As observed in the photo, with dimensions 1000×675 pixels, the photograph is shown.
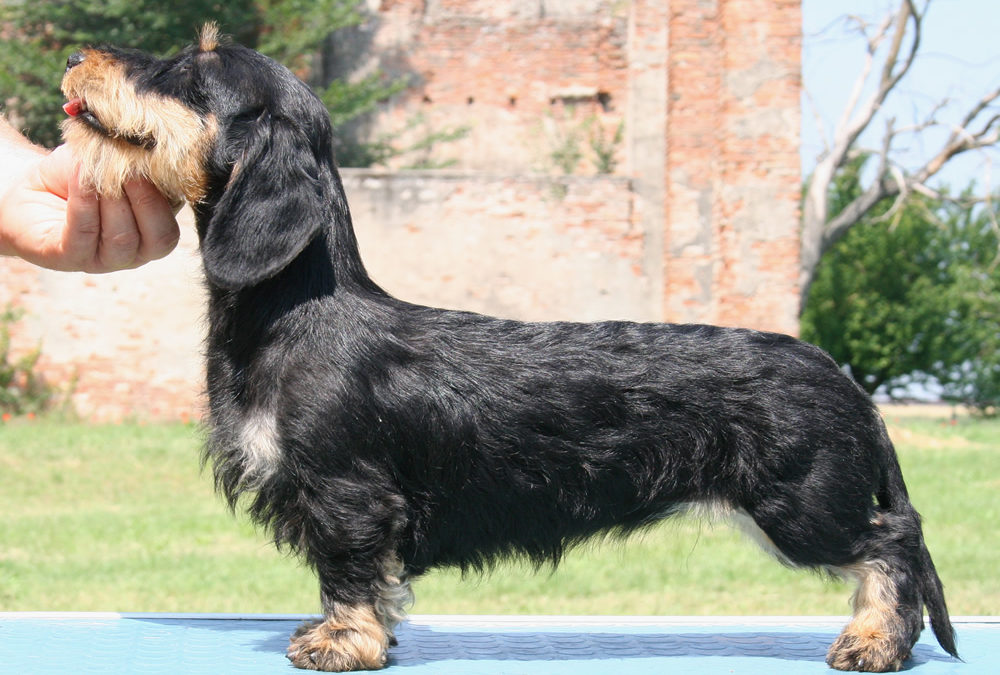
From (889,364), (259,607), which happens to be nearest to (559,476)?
(259,607)

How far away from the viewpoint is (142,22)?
19156 millimetres

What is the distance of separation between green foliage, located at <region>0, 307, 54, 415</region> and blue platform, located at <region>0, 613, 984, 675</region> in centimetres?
1267

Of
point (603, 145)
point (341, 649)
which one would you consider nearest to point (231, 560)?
point (341, 649)

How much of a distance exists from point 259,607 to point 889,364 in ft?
86.3

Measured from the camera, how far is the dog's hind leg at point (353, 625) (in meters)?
3.34

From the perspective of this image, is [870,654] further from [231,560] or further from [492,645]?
[231,560]

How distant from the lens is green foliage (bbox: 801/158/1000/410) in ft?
99.3

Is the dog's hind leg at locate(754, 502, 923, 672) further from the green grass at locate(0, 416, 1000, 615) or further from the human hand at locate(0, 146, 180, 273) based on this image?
the human hand at locate(0, 146, 180, 273)

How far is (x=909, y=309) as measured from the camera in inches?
1194

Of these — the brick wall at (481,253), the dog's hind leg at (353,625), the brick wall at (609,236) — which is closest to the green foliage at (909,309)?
the brick wall at (609,236)

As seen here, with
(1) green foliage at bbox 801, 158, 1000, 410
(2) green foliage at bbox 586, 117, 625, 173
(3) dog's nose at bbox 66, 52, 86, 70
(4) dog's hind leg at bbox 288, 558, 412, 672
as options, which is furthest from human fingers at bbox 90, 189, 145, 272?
(1) green foliage at bbox 801, 158, 1000, 410

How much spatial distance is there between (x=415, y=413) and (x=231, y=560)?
6397 mm

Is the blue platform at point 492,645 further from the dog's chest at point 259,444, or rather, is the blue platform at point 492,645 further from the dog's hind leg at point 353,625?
the dog's chest at point 259,444

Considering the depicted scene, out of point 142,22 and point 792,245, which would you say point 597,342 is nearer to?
point 792,245
